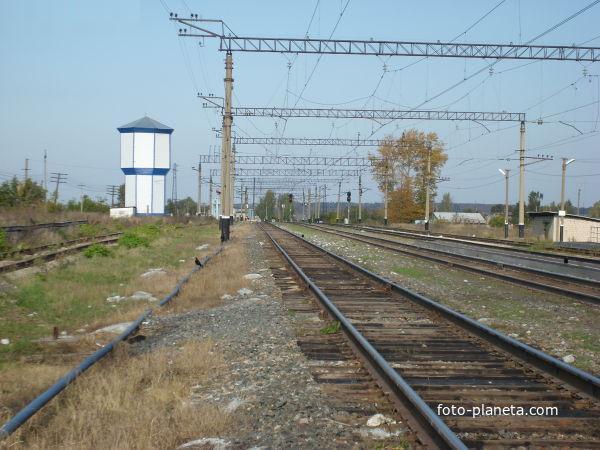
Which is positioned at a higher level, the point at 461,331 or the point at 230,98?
the point at 230,98

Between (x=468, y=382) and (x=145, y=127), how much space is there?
7662 cm

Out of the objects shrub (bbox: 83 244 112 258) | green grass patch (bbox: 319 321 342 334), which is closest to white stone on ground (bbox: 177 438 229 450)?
green grass patch (bbox: 319 321 342 334)

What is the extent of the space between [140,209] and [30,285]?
61759 millimetres

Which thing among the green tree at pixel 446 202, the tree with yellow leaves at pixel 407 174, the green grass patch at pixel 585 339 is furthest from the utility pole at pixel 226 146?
the green tree at pixel 446 202

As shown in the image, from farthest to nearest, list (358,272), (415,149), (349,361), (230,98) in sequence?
(415,149), (230,98), (358,272), (349,361)

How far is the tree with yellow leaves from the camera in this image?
87.4 metres

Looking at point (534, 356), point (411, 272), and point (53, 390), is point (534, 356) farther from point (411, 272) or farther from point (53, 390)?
point (411, 272)

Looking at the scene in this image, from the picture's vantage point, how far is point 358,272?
64.2 ft

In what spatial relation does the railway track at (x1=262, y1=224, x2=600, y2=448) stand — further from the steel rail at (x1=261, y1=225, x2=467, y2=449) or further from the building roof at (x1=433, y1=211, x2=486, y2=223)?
the building roof at (x1=433, y1=211, x2=486, y2=223)

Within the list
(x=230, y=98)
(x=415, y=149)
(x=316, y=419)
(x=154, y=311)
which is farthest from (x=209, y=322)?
(x=415, y=149)

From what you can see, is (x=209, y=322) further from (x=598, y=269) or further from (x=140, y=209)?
(x=140, y=209)

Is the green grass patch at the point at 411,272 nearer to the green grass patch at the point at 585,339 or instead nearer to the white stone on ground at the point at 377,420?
the green grass patch at the point at 585,339

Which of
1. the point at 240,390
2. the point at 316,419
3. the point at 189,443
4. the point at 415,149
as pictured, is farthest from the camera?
the point at 415,149

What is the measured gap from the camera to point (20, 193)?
53.4 m
